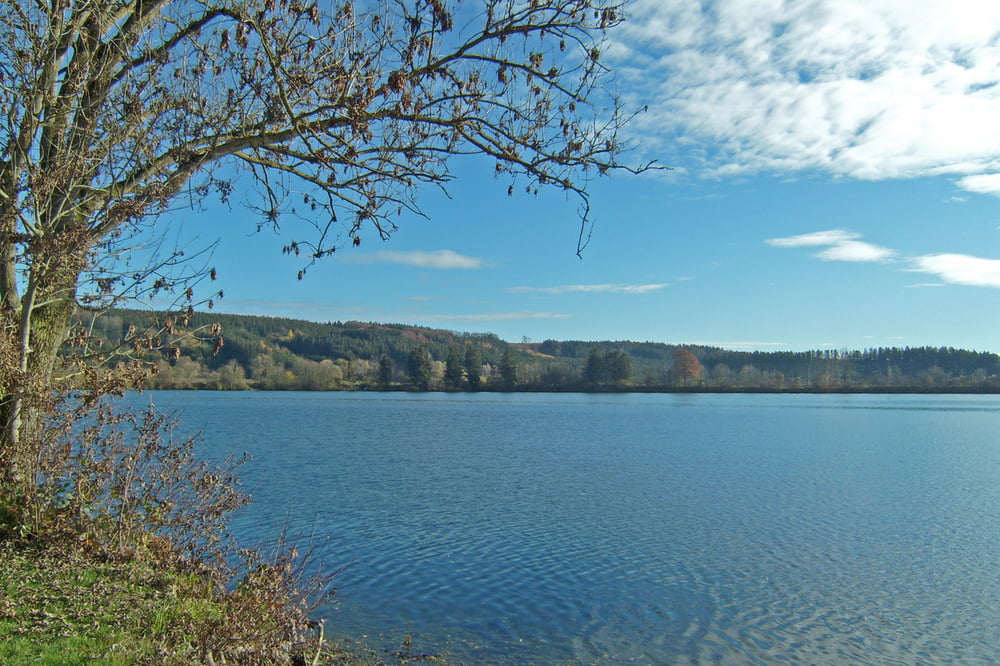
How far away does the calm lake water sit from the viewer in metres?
10.1

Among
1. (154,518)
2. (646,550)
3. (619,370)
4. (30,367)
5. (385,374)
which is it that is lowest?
(646,550)

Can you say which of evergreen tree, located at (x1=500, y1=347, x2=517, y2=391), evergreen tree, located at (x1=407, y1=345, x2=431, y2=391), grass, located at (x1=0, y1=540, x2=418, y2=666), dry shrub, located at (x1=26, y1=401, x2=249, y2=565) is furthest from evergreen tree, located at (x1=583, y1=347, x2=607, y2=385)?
grass, located at (x1=0, y1=540, x2=418, y2=666)

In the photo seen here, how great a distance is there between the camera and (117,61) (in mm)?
7785

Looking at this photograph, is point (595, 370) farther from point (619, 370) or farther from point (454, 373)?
point (454, 373)

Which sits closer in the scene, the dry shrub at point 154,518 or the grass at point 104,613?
the grass at point 104,613

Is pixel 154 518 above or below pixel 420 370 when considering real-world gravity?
below

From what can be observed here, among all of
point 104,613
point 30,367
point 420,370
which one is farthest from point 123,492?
point 420,370

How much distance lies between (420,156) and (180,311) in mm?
3146

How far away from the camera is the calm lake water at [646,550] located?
33.3 ft

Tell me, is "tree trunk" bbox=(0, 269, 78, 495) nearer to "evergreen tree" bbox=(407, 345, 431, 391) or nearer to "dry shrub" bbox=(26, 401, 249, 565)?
"dry shrub" bbox=(26, 401, 249, 565)

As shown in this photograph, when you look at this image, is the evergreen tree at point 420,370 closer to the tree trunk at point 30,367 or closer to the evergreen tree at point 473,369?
the evergreen tree at point 473,369

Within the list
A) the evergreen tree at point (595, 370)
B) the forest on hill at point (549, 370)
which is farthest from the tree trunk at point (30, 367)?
the evergreen tree at point (595, 370)

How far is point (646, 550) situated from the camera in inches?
587

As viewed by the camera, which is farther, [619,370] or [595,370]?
[595,370]
